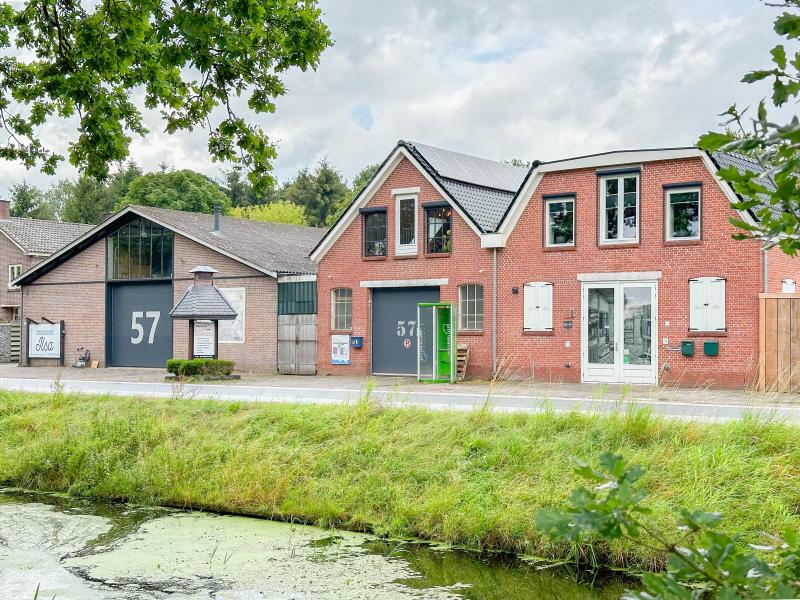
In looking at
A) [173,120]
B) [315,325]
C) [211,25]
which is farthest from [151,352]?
[211,25]

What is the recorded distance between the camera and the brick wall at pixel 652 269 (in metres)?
20.9

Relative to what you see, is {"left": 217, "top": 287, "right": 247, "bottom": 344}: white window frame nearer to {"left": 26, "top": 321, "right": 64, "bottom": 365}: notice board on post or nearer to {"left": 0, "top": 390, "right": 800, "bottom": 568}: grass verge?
{"left": 26, "top": 321, "right": 64, "bottom": 365}: notice board on post

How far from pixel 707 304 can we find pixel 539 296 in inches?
168

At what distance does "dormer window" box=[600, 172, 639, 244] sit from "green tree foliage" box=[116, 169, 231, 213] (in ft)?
136

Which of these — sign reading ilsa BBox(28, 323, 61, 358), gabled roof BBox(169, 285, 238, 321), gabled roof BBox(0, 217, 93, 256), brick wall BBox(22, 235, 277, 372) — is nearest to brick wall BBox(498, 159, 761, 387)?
gabled roof BBox(169, 285, 238, 321)

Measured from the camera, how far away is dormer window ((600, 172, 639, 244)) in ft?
73.5

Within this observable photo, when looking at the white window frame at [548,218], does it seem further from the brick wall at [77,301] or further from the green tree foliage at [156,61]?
the brick wall at [77,301]

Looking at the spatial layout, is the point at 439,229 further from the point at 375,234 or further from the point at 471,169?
the point at 471,169

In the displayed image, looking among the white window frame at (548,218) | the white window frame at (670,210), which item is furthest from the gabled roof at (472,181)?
the white window frame at (670,210)

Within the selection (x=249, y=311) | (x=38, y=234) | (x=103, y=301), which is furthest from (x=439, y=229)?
(x=38, y=234)

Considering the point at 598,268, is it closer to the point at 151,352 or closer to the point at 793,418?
the point at 793,418

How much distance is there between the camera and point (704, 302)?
840 inches

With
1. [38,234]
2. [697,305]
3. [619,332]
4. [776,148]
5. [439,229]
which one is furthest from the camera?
[38,234]

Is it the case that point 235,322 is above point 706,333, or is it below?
above
